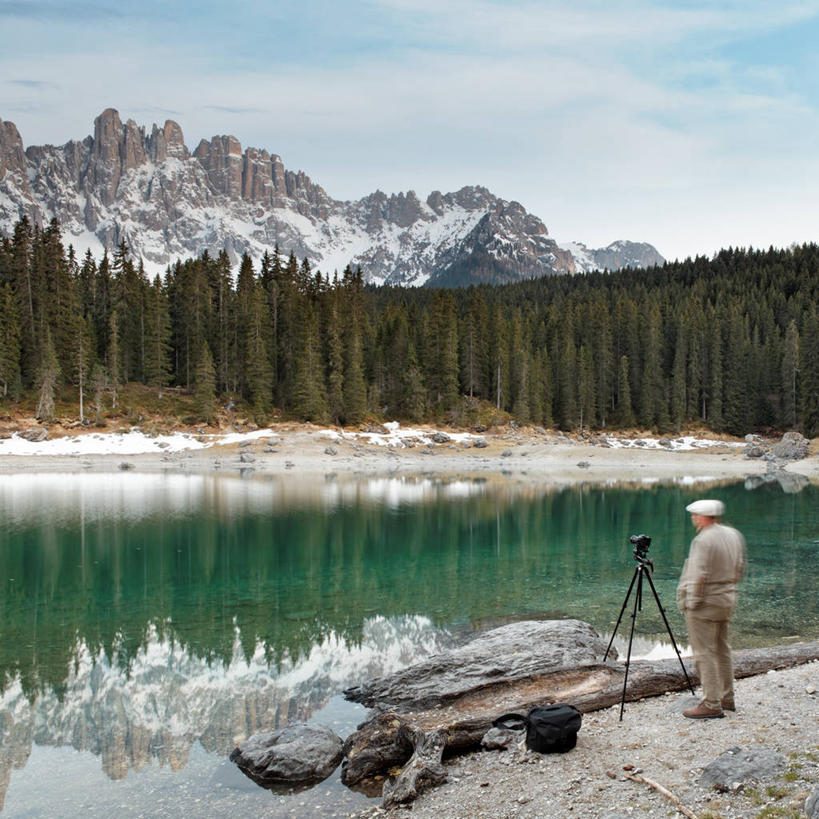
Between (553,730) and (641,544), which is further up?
(641,544)

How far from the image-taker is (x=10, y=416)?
67188mm

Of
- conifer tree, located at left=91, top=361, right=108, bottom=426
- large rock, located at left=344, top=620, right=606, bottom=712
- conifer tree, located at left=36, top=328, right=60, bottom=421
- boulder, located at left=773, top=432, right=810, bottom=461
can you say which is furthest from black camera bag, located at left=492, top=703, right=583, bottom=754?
boulder, located at left=773, top=432, right=810, bottom=461

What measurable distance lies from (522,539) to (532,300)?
12500cm

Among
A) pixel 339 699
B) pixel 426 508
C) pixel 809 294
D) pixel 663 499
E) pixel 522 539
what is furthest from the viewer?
pixel 809 294

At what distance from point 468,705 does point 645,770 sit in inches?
138

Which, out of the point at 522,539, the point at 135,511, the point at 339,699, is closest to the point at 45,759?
the point at 339,699

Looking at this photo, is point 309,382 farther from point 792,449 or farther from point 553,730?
point 553,730

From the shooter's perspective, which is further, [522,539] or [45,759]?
[522,539]

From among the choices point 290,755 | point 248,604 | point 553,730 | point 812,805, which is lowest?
point 248,604

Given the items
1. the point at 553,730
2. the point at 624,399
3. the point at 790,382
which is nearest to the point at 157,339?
the point at 624,399

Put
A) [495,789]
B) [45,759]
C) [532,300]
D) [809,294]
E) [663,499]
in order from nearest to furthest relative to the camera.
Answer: [495,789] < [45,759] < [663,499] < [809,294] < [532,300]

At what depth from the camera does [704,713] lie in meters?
9.01

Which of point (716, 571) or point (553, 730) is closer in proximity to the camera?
point (553, 730)

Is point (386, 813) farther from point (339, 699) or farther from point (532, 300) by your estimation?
point (532, 300)
